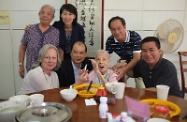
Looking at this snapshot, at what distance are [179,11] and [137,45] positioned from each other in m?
1.27

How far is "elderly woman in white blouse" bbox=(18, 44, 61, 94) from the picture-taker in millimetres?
1830

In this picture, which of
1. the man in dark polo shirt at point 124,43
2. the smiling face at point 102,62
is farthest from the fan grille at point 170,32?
the smiling face at point 102,62

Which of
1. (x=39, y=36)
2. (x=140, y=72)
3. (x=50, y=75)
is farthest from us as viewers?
(x=39, y=36)

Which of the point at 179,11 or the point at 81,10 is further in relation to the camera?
the point at 179,11

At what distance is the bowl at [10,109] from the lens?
1.08 meters

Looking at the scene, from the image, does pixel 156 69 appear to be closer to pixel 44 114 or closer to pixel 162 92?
pixel 162 92

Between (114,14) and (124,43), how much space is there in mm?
814

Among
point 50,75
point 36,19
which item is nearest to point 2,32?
point 36,19

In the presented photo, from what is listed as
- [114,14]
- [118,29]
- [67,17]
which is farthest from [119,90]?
[114,14]

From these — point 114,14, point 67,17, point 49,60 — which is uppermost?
point 114,14

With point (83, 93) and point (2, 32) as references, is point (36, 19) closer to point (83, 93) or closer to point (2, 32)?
point (2, 32)

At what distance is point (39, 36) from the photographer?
2.40 metres

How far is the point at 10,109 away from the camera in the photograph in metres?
1.18

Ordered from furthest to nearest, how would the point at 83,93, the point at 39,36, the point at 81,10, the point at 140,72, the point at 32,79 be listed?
1. the point at 81,10
2. the point at 39,36
3. the point at 140,72
4. the point at 32,79
5. the point at 83,93
